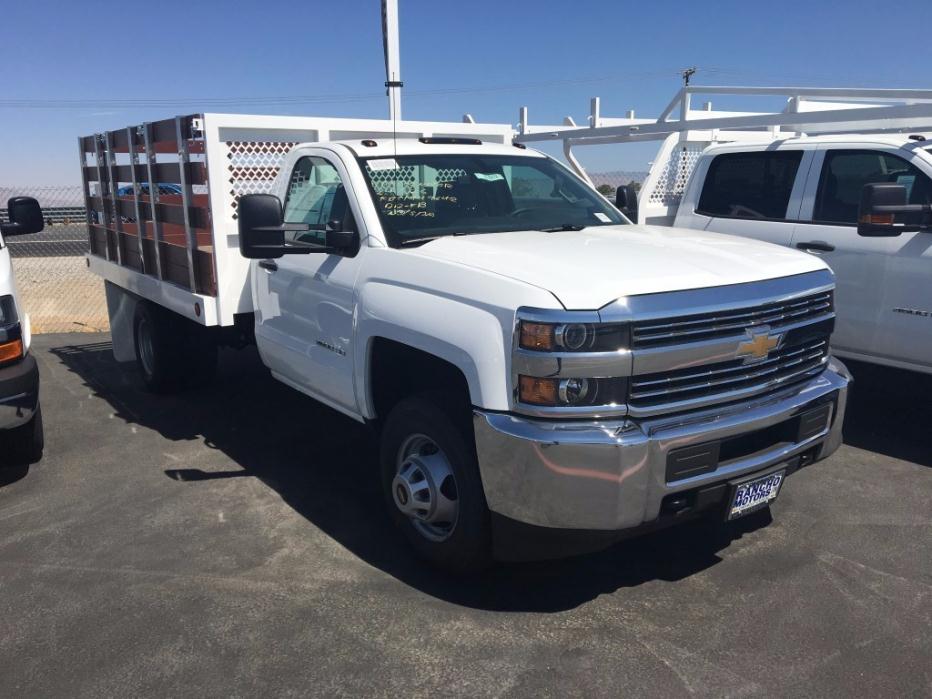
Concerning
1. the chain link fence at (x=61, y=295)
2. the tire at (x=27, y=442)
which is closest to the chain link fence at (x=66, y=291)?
the chain link fence at (x=61, y=295)

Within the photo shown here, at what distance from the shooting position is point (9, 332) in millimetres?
4625

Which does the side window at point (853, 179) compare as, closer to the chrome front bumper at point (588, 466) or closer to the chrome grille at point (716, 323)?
the chrome grille at point (716, 323)

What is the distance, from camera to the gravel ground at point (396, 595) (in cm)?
303

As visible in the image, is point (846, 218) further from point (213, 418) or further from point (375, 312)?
point (213, 418)

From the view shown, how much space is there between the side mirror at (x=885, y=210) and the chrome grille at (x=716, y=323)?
1.66 meters

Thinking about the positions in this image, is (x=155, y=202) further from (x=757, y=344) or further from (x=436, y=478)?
(x=757, y=344)

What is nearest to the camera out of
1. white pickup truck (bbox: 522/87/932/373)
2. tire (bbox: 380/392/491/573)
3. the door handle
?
tire (bbox: 380/392/491/573)

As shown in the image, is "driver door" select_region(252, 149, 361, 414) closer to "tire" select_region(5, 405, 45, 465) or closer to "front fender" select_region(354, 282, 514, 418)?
"front fender" select_region(354, 282, 514, 418)

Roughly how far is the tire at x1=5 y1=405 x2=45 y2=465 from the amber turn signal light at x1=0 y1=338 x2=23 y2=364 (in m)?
0.48

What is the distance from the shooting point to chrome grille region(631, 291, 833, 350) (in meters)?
3.02

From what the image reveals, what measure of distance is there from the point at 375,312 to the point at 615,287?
4.24 feet

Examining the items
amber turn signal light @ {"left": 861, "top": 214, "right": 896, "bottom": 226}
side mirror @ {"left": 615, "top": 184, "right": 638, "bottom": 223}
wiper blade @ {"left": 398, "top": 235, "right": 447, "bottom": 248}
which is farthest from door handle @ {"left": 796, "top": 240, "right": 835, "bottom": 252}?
wiper blade @ {"left": 398, "top": 235, "right": 447, "bottom": 248}

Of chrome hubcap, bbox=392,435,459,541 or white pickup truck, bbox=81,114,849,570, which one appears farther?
chrome hubcap, bbox=392,435,459,541

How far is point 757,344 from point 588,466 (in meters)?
0.95
